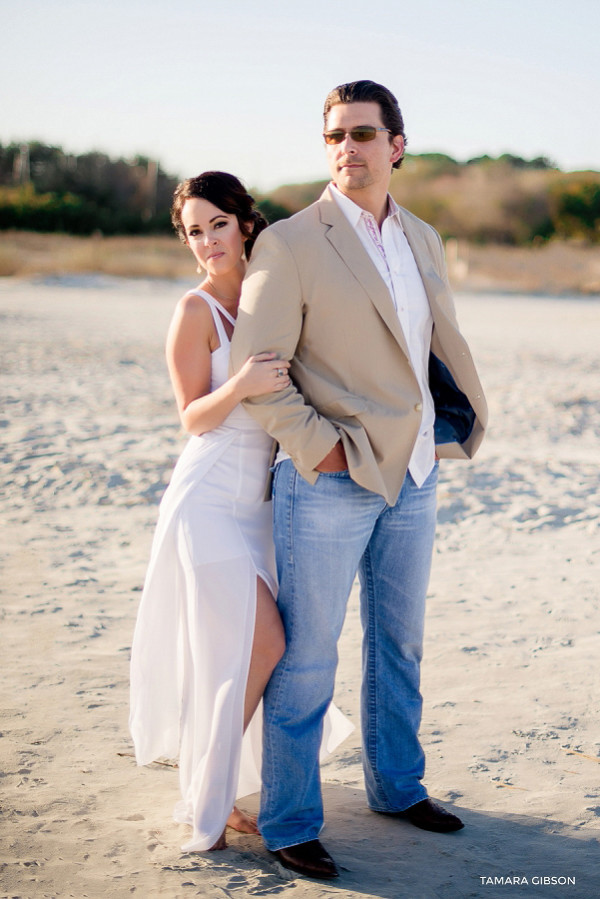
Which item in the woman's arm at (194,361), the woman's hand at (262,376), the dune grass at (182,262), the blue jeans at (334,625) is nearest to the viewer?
the woman's hand at (262,376)

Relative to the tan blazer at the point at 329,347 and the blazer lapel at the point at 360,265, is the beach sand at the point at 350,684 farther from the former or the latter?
the blazer lapel at the point at 360,265

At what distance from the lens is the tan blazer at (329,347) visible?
106 inches

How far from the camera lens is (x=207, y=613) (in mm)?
2857

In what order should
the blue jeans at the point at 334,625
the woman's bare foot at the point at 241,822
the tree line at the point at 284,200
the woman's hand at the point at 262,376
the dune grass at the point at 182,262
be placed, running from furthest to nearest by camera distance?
the tree line at the point at 284,200 → the dune grass at the point at 182,262 → the woman's bare foot at the point at 241,822 → the blue jeans at the point at 334,625 → the woman's hand at the point at 262,376

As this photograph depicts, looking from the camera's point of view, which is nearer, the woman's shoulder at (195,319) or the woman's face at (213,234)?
the woman's shoulder at (195,319)

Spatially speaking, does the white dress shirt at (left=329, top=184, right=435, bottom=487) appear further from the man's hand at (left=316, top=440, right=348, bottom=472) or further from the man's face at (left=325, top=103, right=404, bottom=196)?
the man's hand at (left=316, top=440, right=348, bottom=472)

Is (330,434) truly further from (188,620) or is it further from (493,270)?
(493,270)

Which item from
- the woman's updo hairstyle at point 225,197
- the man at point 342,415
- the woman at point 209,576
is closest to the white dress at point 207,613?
the woman at point 209,576

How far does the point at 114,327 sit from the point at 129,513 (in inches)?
427

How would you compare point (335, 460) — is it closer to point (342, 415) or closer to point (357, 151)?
point (342, 415)

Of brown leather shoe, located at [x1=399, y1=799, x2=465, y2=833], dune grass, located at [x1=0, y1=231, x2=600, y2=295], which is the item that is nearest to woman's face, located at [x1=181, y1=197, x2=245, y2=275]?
brown leather shoe, located at [x1=399, y1=799, x2=465, y2=833]

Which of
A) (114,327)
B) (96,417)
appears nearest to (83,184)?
(114,327)

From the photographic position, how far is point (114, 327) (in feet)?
55.9

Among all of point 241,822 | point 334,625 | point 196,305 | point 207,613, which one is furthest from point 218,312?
point 241,822
